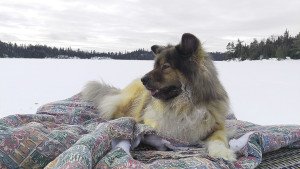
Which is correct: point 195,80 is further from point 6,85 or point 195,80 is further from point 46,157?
point 6,85

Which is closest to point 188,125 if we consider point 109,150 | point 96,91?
point 109,150

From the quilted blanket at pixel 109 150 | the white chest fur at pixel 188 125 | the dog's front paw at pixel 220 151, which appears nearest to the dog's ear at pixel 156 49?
the white chest fur at pixel 188 125

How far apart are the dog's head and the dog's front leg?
598 mm

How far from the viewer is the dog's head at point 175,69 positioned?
153 inches

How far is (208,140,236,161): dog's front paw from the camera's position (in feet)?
10.3

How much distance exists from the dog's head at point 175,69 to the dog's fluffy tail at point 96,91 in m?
1.96

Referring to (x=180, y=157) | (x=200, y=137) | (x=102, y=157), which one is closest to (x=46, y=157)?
(x=102, y=157)

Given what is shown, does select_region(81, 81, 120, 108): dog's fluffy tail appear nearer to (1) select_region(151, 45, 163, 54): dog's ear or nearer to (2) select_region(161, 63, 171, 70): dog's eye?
(1) select_region(151, 45, 163, 54): dog's ear

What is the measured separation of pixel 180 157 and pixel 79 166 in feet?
3.19

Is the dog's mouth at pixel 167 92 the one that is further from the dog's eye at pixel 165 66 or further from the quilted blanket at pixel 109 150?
the quilted blanket at pixel 109 150

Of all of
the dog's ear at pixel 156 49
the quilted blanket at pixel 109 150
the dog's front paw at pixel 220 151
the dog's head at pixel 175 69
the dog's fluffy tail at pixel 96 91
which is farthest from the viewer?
the dog's fluffy tail at pixel 96 91

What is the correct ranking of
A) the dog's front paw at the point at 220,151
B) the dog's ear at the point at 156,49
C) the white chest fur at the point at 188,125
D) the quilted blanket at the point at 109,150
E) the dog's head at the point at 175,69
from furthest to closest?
1. the dog's ear at the point at 156,49
2. the dog's head at the point at 175,69
3. the white chest fur at the point at 188,125
4. the dog's front paw at the point at 220,151
5. the quilted blanket at the point at 109,150

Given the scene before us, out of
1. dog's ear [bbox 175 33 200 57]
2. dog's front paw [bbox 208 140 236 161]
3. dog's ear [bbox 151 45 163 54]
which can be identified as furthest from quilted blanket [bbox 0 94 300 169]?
dog's ear [bbox 151 45 163 54]

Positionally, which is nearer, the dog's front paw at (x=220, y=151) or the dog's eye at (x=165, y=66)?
the dog's front paw at (x=220, y=151)
